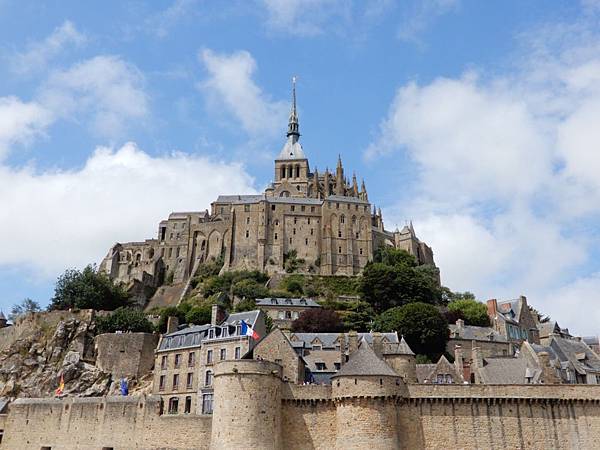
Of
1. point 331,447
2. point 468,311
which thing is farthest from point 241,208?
point 331,447

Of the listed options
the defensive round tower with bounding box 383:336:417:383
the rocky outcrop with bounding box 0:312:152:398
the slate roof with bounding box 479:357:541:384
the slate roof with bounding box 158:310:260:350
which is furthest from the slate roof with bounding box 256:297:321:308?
the slate roof with bounding box 479:357:541:384

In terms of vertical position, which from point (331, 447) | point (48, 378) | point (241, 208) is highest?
point (241, 208)

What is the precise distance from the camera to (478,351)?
42.3m

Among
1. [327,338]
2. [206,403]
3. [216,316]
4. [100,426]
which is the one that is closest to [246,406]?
[206,403]

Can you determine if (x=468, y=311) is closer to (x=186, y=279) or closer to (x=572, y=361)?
(x=572, y=361)

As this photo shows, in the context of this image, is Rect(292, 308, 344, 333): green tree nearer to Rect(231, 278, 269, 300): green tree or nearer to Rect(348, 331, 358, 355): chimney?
Rect(231, 278, 269, 300): green tree

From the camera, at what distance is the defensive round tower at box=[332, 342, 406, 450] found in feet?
106

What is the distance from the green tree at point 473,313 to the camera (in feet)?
221

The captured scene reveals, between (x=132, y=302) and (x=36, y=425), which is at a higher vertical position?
(x=132, y=302)

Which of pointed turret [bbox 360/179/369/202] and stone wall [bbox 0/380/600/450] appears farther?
pointed turret [bbox 360/179/369/202]

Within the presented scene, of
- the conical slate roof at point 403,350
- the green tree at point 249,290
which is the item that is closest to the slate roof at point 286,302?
the green tree at point 249,290

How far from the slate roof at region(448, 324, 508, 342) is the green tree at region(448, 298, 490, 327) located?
17.4ft

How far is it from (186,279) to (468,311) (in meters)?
41.3

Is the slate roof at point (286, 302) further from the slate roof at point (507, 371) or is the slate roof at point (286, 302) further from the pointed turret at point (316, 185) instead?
the pointed turret at point (316, 185)
